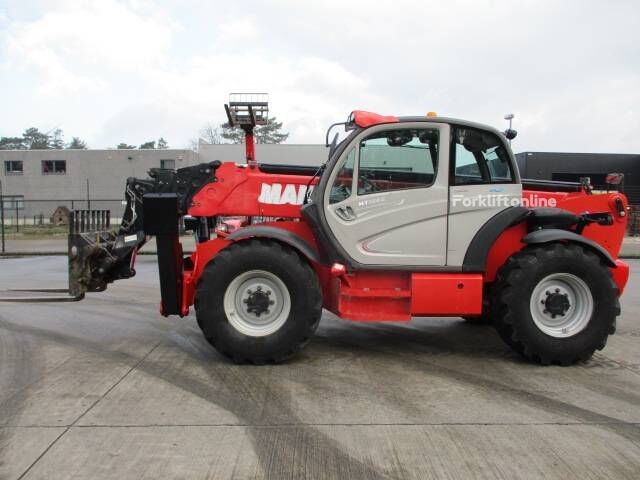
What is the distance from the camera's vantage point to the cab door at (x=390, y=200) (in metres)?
5.51

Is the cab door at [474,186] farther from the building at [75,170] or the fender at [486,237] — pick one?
the building at [75,170]

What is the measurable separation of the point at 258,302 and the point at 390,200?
1631mm

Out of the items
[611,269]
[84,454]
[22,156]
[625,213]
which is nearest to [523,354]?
[611,269]

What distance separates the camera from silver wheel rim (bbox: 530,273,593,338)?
18.0 ft

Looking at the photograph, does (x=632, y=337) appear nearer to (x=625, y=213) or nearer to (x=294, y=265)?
(x=625, y=213)

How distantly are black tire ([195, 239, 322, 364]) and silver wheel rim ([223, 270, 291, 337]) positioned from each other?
6 centimetres

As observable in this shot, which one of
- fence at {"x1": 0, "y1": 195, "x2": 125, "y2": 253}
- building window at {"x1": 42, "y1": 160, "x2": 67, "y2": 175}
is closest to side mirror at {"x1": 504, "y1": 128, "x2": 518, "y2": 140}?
fence at {"x1": 0, "y1": 195, "x2": 125, "y2": 253}

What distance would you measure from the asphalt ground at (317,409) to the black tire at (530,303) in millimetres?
199

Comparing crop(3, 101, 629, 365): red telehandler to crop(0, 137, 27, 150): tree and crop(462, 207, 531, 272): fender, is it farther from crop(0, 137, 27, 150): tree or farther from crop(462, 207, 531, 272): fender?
crop(0, 137, 27, 150): tree

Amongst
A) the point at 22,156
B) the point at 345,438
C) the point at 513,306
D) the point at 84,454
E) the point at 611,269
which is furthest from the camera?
the point at 22,156

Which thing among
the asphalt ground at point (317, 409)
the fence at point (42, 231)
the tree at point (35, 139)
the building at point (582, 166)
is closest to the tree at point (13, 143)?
the tree at point (35, 139)

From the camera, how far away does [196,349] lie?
6051mm

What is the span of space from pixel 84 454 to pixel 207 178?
10.7ft

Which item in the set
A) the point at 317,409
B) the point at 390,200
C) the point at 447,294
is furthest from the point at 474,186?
the point at 317,409
